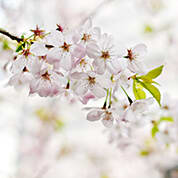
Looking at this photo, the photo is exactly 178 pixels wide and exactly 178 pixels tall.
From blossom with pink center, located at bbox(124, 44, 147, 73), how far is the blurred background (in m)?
1.55

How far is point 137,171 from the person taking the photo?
82.7 inches

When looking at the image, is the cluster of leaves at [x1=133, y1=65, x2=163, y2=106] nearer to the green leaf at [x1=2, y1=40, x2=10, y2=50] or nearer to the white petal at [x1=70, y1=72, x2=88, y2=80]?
the white petal at [x1=70, y1=72, x2=88, y2=80]

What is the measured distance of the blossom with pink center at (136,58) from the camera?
0.40m

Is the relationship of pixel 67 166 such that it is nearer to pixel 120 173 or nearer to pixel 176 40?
pixel 120 173

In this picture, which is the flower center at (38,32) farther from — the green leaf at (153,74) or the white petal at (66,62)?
the green leaf at (153,74)

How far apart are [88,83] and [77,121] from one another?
2361 mm

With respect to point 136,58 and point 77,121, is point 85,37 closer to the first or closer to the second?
point 136,58

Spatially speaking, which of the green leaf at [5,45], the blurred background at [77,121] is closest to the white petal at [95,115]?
the green leaf at [5,45]

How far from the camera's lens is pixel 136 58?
0.40m

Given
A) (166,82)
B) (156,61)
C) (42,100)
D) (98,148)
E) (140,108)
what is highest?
(156,61)

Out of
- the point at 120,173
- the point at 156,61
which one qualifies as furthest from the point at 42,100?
the point at 156,61

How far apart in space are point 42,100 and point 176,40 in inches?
53.9

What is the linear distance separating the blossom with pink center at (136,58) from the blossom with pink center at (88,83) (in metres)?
0.05

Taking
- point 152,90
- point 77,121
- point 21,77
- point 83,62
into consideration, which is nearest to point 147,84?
point 152,90
